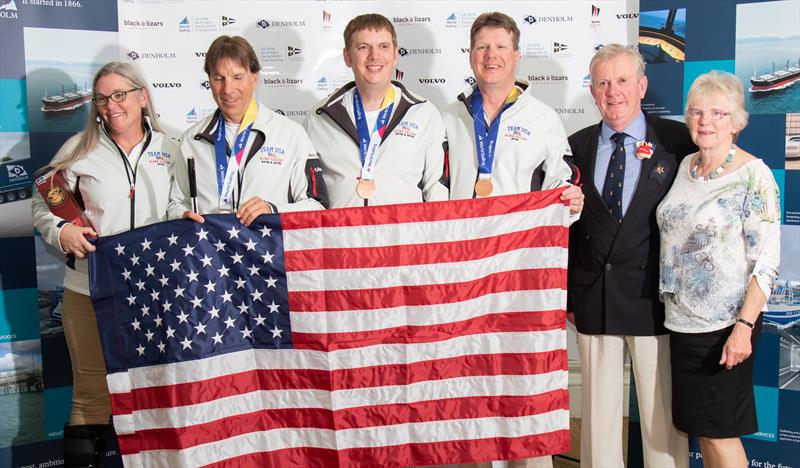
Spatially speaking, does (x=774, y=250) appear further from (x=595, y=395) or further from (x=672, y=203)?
(x=595, y=395)

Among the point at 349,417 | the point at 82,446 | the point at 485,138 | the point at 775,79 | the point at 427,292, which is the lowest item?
the point at 82,446

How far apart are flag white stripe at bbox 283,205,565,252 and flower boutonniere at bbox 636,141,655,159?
18.2 inches

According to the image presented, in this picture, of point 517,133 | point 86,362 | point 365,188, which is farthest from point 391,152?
point 86,362

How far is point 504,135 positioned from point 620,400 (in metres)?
1.48

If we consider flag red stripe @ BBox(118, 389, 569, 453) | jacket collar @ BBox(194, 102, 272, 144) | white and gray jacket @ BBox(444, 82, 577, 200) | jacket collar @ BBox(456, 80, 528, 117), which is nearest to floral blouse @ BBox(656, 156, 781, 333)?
white and gray jacket @ BBox(444, 82, 577, 200)

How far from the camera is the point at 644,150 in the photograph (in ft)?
11.4

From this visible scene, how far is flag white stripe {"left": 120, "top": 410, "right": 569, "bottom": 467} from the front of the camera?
3373 mm

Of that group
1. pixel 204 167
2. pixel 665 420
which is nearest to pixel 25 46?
pixel 204 167

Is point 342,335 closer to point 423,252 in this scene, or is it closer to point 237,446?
point 423,252

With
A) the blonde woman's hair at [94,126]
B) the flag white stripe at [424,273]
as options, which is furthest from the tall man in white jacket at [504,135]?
the blonde woman's hair at [94,126]

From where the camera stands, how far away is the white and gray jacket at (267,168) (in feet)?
11.6

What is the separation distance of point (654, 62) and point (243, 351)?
3.03m

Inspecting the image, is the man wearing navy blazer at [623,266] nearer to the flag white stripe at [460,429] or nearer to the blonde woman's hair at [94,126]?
the flag white stripe at [460,429]

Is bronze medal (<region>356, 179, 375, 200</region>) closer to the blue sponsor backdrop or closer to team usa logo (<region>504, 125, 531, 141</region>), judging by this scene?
team usa logo (<region>504, 125, 531, 141</region>)
